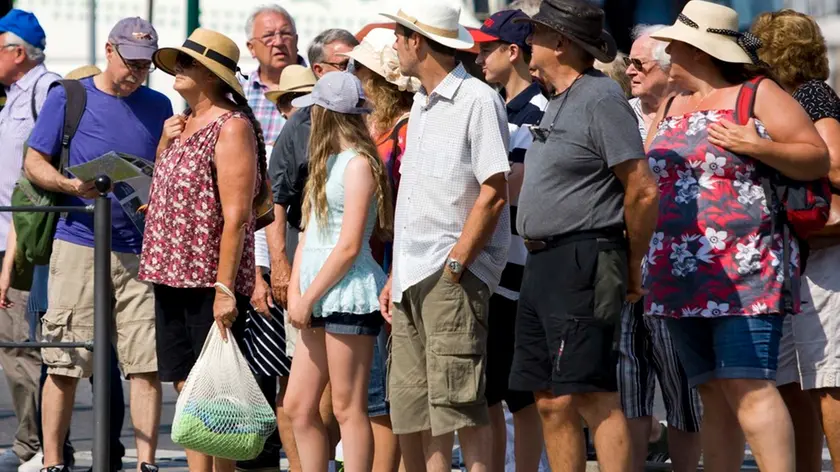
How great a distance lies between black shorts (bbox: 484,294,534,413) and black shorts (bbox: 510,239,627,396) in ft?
2.15

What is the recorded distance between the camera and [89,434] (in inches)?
356

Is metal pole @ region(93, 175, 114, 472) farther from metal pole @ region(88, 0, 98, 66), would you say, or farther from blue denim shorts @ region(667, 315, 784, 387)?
metal pole @ region(88, 0, 98, 66)

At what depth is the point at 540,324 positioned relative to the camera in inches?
217

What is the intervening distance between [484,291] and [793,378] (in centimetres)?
135

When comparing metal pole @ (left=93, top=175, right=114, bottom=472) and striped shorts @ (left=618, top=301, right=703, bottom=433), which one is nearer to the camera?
metal pole @ (left=93, top=175, right=114, bottom=472)

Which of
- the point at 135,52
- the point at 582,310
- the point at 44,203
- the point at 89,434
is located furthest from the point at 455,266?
the point at 89,434

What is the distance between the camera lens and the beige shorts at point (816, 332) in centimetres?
600

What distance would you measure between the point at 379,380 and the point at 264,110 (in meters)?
2.33

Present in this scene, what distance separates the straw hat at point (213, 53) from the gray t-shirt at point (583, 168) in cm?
154

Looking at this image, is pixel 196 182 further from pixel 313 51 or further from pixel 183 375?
pixel 313 51

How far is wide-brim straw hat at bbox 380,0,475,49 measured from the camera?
227 inches

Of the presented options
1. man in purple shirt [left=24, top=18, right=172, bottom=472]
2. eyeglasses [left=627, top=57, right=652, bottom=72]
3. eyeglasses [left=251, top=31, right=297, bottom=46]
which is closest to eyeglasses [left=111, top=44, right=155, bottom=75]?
man in purple shirt [left=24, top=18, right=172, bottom=472]

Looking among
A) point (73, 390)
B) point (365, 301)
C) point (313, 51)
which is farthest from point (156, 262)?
point (313, 51)

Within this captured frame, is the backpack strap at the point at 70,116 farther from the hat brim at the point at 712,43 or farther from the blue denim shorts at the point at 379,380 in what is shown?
the hat brim at the point at 712,43
